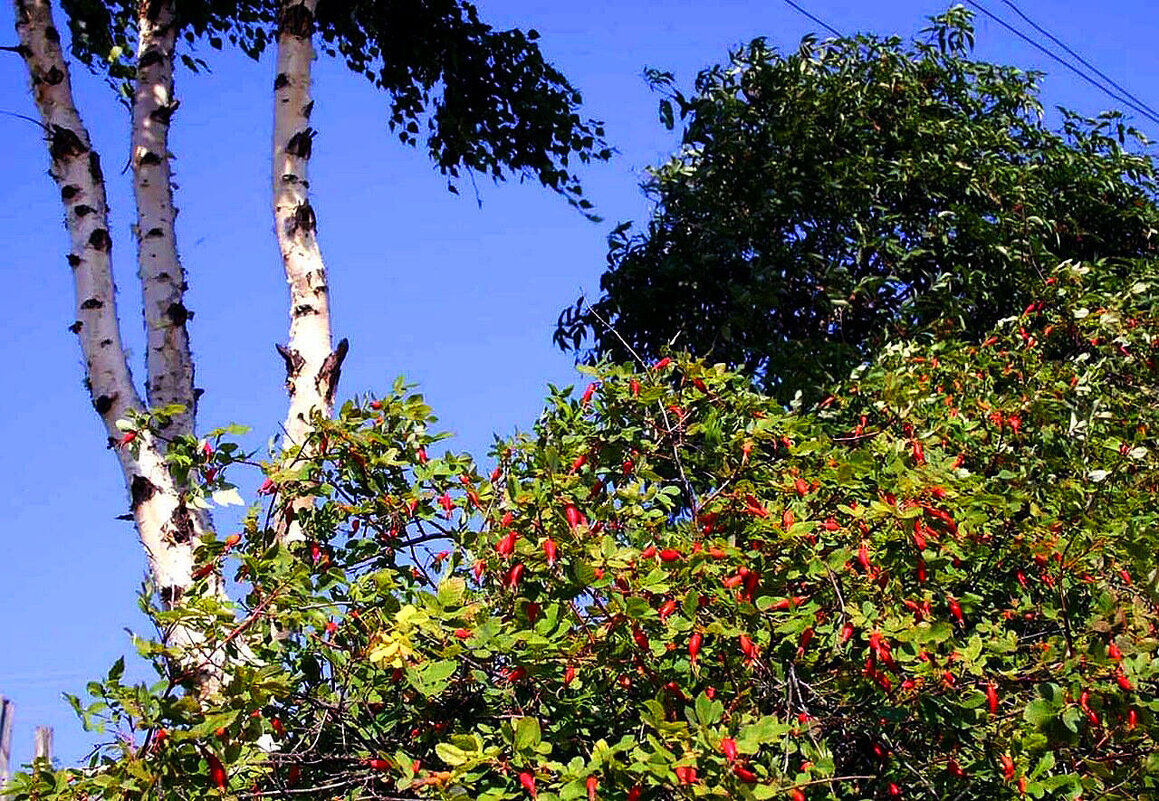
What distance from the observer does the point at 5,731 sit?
566 cm

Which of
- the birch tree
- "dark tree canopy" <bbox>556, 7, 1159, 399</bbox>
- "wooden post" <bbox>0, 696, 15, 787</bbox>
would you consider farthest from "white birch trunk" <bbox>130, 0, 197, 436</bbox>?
"dark tree canopy" <bbox>556, 7, 1159, 399</bbox>

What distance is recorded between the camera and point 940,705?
3385 mm

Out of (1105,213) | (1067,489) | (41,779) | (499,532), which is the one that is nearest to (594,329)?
(1105,213)

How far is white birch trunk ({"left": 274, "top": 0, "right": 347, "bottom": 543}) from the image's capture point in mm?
4766

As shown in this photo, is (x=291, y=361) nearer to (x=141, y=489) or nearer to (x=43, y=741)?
(x=141, y=489)

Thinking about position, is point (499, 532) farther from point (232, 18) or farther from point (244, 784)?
point (232, 18)

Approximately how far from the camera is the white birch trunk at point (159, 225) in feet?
15.9

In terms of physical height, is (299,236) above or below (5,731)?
above

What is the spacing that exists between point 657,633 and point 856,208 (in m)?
5.71

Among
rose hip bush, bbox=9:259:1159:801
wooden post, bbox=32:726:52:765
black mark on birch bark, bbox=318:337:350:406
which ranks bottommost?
rose hip bush, bbox=9:259:1159:801

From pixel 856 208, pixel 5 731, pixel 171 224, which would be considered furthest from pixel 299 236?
pixel 856 208

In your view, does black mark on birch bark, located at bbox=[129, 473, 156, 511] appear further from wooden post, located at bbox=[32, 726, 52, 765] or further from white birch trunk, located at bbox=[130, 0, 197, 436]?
wooden post, located at bbox=[32, 726, 52, 765]

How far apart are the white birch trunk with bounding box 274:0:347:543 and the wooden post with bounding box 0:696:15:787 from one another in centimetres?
213

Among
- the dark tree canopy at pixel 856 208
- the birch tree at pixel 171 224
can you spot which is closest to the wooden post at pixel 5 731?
the birch tree at pixel 171 224
